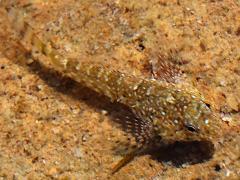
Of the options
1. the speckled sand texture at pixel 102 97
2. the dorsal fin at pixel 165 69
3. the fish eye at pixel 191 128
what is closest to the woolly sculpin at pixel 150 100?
the fish eye at pixel 191 128

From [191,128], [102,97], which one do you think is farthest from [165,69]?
[191,128]

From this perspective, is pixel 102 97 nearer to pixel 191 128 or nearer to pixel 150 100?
pixel 150 100

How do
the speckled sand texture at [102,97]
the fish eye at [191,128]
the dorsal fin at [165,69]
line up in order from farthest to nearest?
the dorsal fin at [165,69] → the speckled sand texture at [102,97] → the fish eye at [191,128]

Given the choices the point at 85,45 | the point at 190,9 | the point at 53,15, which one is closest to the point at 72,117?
the point at 85,45

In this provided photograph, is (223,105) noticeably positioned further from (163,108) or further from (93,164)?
(93,164)

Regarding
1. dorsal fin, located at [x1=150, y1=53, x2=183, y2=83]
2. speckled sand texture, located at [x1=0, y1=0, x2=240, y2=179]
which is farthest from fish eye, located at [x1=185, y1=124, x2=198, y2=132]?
dorsal fin, located at [x1=150, y1=53, x2=183, y2=83]

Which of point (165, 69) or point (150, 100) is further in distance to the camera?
point (165, 69)

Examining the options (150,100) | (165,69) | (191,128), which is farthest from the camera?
(165,69)

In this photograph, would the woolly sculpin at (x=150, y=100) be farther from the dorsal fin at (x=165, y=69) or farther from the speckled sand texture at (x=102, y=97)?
the speckled sand texture at (x=102, y=97)

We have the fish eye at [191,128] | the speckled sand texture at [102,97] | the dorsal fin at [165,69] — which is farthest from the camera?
the dorsal fin at [165,69]
